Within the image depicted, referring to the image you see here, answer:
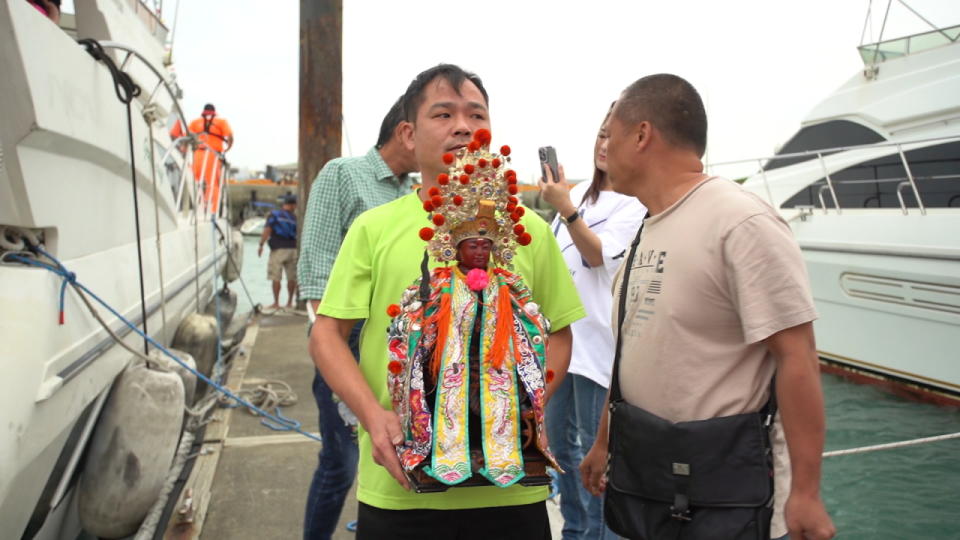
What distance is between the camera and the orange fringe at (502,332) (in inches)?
59.9

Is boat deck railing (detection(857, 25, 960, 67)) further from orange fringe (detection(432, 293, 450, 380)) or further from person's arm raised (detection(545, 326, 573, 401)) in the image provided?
orange fringe (detection(432, 293, 450, 380))

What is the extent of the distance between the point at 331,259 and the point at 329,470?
0.87 metres

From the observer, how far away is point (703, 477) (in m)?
1.55

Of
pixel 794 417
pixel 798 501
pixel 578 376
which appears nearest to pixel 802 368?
pixel 794 417

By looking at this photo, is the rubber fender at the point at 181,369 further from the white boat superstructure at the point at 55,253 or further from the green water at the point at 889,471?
the green water at the point at 889,471

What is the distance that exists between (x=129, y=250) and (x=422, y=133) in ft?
10.9

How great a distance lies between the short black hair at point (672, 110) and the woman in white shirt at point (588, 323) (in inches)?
29.0

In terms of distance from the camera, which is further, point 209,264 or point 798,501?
point 209,264

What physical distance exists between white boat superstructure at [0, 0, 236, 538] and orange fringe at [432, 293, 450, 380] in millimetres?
1828

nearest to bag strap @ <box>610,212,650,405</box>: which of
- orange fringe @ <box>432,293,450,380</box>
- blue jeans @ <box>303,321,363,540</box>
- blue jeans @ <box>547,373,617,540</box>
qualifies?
orange fringe @ <box>432,293,450,380</box>

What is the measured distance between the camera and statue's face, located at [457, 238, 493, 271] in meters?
1.60

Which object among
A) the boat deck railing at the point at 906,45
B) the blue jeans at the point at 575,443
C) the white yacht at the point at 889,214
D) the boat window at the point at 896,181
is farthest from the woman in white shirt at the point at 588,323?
the boat deck railing at the point at 906,45

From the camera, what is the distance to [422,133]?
1798 millimetres

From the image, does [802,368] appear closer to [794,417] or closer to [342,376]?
[794,417]
